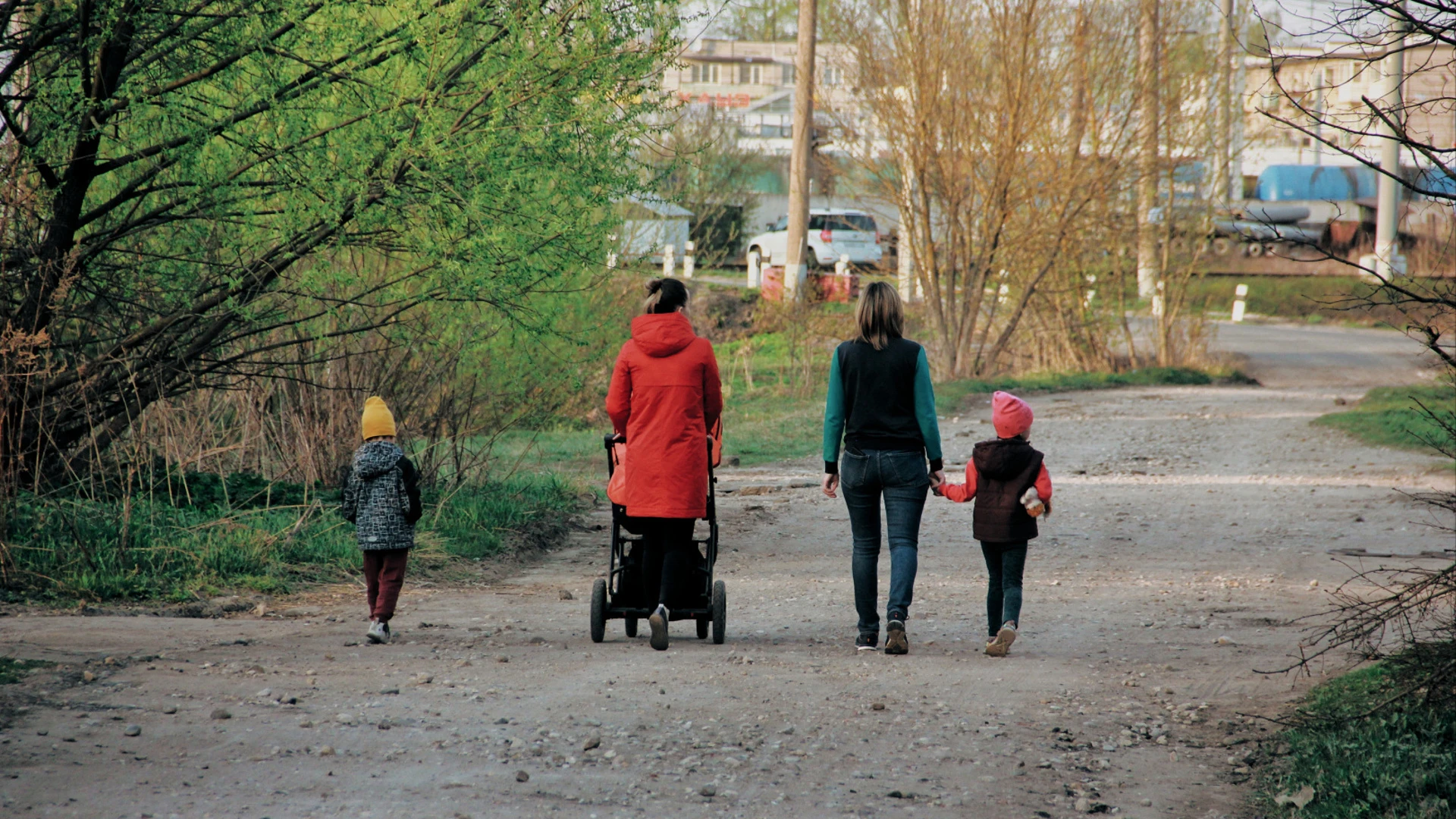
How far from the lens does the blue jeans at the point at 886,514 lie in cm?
693

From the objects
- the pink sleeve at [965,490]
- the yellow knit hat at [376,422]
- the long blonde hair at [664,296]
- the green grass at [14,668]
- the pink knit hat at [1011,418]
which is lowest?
the green grass at [14,668]

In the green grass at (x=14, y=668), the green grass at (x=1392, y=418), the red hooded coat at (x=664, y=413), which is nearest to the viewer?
the green grass at (x=14, y=668)

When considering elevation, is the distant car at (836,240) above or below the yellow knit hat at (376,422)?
above

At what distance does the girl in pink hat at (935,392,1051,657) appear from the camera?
6.91 meters

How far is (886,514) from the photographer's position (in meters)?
6.97

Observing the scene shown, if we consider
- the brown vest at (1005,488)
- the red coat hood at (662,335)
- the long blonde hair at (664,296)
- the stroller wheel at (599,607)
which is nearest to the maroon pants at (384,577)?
the stroller wheel at (599,607)

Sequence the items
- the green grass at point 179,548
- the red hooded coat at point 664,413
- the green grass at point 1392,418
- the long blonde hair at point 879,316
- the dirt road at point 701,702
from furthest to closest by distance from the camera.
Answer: the green grass at point 1392,418 < the green grass at point 179,548 < the long blonde hair at point 879,316 < the red hooded coat at point 664,413 < the dirt road at point 701,702

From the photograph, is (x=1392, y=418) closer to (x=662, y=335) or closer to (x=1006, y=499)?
(x=1006, y=499)

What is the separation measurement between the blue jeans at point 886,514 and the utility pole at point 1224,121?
712 inches

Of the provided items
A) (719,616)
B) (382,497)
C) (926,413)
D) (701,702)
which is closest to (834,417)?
(926,413)

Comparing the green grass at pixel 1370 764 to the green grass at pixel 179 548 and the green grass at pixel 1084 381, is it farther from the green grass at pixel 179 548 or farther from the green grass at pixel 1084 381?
the green grass at pixel 1084 381

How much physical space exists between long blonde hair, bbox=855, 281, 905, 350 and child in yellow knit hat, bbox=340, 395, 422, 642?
2.52 metres

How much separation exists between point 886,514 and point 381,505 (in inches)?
105

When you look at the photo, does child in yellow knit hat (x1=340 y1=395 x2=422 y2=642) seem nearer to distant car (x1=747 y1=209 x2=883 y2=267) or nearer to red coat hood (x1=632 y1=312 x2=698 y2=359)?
red coat hood (x1=632 y1=312 x2=698 y2=359)
